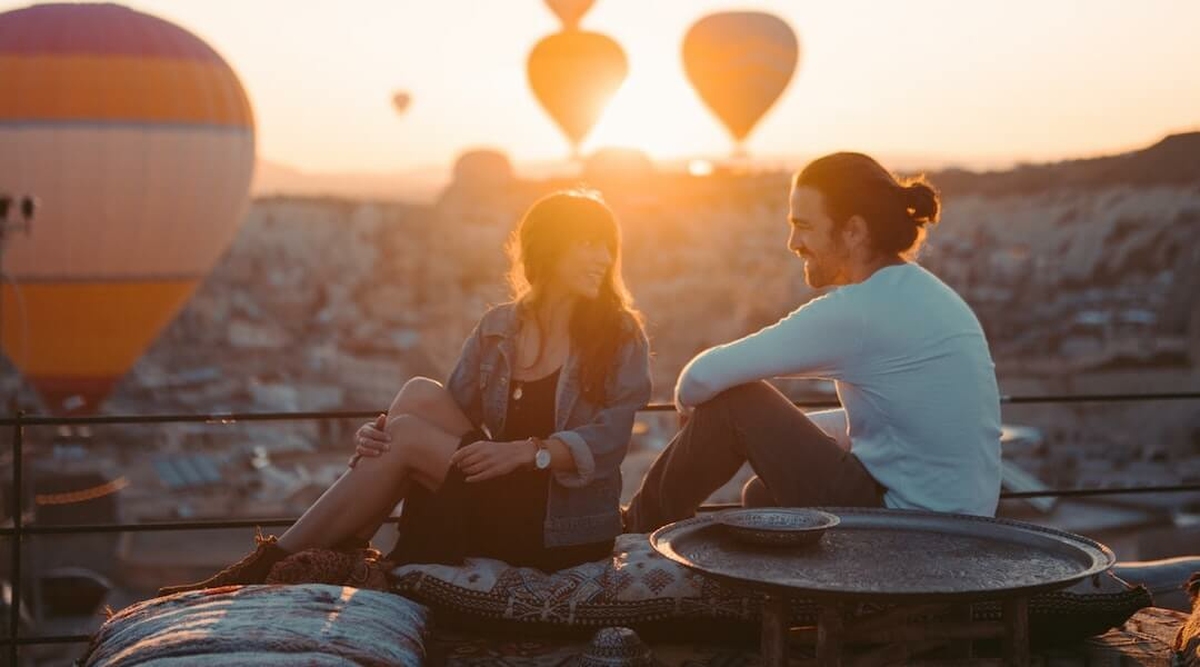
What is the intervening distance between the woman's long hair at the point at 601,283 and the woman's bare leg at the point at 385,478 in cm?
40

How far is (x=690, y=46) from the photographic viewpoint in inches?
1303

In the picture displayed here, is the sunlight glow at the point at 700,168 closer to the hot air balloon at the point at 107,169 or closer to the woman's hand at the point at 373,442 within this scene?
the hot air balloon at the point at 107,169

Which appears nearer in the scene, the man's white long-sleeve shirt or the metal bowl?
the metal bowl

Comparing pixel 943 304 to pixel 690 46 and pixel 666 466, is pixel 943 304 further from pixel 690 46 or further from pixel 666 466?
pixel 690 46

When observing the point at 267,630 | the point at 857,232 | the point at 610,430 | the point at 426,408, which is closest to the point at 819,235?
the point at 857,232

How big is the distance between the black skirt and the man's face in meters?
0.89

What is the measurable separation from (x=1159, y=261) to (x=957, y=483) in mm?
37139

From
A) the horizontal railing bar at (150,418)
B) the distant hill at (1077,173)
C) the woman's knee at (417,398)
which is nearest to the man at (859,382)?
the woman's knee at (417,398)

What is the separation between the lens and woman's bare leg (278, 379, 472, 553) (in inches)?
126

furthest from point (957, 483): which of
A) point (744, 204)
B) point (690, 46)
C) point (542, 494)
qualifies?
point (744, 204)

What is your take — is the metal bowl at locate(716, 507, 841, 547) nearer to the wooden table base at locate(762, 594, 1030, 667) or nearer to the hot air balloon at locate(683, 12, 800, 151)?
the wooden table base at locate(762, 594, 1030, 667)

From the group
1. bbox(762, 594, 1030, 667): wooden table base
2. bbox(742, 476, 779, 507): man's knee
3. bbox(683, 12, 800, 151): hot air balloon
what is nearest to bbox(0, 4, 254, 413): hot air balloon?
bbox(683, 12, 800, 151): hot air balloon

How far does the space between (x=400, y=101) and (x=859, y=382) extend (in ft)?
159

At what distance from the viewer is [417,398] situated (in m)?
3.37
